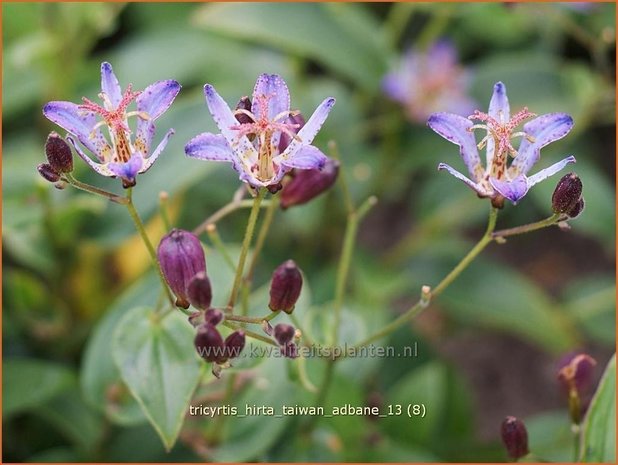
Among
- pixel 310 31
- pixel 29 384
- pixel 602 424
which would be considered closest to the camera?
pixel 602 424

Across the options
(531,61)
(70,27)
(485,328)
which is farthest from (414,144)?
(70,27)

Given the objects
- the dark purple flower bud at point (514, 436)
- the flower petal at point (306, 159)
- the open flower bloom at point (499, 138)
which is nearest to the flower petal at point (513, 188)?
the open flower bloom at point (499, 138)

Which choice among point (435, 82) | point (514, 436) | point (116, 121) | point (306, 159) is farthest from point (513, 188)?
point (435, 82)

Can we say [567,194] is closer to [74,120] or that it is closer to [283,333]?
[283,333]

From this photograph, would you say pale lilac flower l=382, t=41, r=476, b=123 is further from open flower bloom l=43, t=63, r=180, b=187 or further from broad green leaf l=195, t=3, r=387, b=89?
open flower bloom l=43, t=63, r=180, b=187

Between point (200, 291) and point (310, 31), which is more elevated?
point (310, 31)

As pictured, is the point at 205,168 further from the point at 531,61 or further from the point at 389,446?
the point at 531,61

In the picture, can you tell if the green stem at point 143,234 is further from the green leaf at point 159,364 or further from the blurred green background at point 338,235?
the blurred green background at point 338,235

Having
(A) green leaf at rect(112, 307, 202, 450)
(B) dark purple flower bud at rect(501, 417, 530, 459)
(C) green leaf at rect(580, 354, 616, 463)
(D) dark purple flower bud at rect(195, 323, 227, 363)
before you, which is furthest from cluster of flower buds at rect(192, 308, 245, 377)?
(C) green leaf at rect(580, 354, 616, 463)
